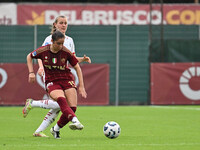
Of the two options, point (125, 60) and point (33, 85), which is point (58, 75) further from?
point (125, 60)

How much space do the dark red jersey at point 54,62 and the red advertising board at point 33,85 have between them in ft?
31.5

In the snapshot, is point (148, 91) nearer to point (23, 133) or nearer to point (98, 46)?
point (98, 46)

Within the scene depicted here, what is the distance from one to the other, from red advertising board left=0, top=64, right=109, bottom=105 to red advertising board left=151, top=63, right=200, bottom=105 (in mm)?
1705

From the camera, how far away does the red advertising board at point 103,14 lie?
25031mm

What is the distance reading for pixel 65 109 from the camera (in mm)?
8367

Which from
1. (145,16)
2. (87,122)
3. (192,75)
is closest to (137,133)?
(87,122)

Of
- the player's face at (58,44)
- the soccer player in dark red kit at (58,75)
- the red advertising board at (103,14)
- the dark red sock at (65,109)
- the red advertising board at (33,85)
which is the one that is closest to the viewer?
the dark red sock at (65,109)

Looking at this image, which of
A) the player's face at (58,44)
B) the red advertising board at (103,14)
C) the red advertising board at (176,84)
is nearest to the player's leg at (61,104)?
the player's face at (58,44)

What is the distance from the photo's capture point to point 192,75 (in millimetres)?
19094

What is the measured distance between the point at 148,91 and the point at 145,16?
6243 mm

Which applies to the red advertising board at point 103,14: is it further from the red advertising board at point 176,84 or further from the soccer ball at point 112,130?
the soccer ball at point 112,130

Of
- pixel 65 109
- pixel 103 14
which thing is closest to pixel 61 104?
pixel 65 109

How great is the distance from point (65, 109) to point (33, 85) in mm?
10671

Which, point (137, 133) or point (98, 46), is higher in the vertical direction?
point (98, 46)
